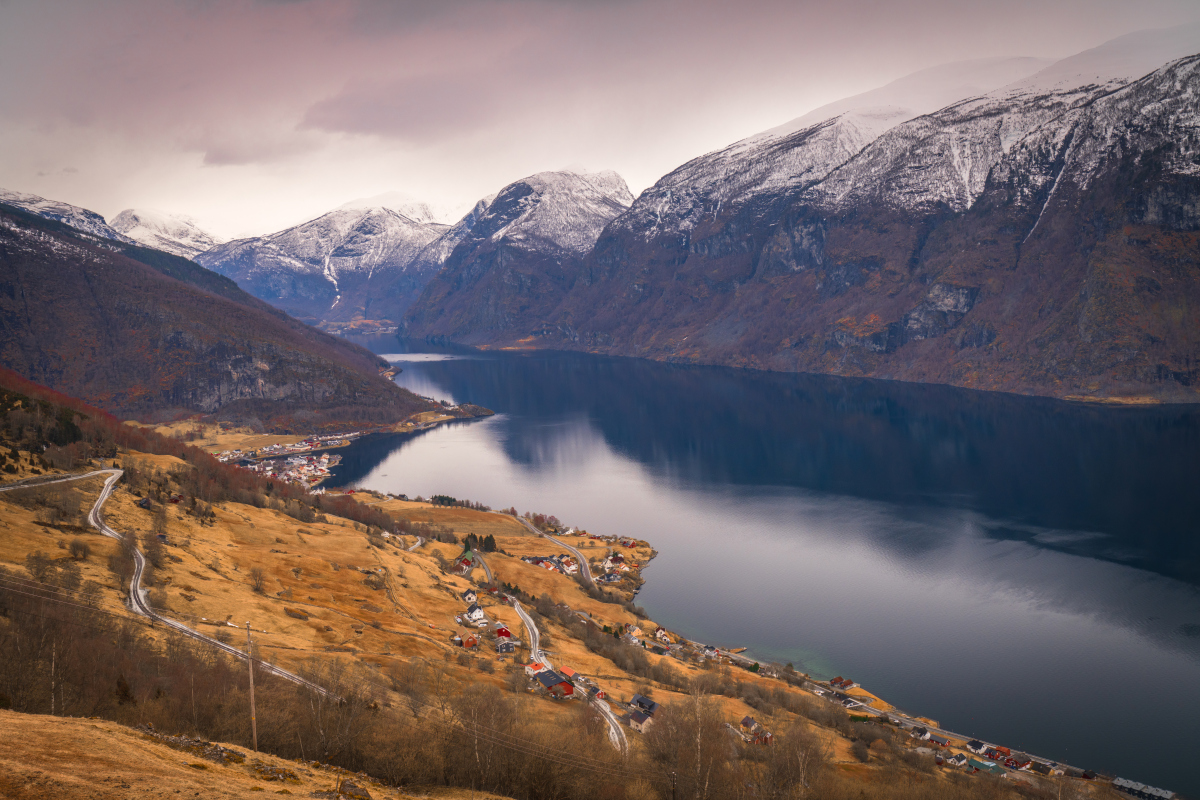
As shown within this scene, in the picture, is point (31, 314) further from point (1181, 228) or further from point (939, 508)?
point (1181, 228)

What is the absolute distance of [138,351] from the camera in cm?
17862

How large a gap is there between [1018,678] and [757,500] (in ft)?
180

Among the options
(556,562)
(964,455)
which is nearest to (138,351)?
(556,562)

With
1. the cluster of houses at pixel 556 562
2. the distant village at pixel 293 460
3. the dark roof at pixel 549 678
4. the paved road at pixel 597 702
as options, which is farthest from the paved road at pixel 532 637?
the distant village at pixel 293 460

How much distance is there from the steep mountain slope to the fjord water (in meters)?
33.5

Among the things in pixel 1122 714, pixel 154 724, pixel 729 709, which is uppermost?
pixel 154 724

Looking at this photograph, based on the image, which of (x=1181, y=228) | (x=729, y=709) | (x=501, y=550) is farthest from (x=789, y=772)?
(x=1181, y=228)

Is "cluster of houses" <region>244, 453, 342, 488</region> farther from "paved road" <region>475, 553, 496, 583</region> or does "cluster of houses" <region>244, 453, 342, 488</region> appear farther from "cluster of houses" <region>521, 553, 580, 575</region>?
"cluster of houses" <region>521, 553, 580, 575</region>

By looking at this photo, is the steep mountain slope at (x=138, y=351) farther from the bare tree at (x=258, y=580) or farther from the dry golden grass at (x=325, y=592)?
the bare tree at (x=258, y=580)

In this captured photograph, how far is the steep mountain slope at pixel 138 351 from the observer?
168875 mm

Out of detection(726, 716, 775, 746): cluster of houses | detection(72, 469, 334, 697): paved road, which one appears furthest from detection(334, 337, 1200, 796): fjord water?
detection(72, 469, 334, 697): paved road

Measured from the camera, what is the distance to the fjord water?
52.1 metres

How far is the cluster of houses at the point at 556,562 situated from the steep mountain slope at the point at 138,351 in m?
113

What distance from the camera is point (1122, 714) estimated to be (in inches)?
1913
